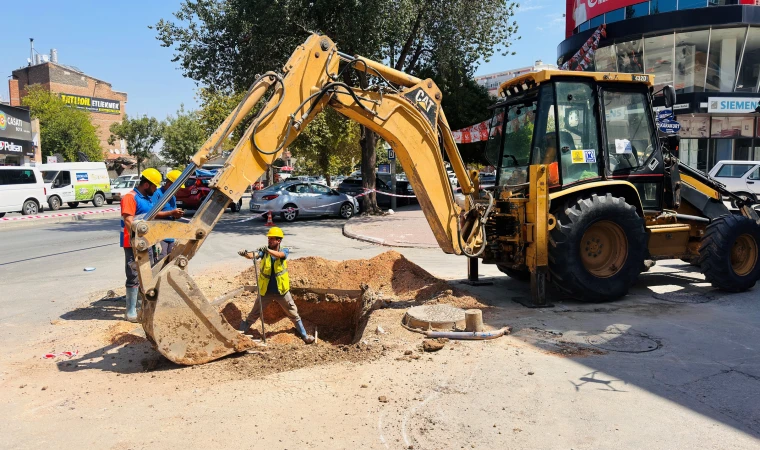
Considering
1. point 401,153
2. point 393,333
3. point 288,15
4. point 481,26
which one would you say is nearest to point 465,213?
point 401,153

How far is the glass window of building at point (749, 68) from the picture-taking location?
86.3 feet

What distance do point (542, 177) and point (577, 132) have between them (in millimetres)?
1052

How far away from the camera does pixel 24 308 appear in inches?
320

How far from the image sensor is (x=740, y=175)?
1992 centimetres

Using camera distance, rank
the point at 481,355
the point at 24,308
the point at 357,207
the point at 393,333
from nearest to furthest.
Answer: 1. the point at 481,355
2. the point at 393,333
3. the point at 24,308
4. the point at 357,207

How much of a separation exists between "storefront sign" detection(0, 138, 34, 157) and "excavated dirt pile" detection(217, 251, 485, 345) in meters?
30.1

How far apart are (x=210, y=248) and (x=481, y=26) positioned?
12.5 metres

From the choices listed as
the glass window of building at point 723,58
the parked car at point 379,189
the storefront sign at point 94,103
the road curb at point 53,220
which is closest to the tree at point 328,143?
the parked car at point 379,189

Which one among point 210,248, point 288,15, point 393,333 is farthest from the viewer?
point 288,15

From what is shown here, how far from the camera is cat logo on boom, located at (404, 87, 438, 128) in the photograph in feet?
22.7

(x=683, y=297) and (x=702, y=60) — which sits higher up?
(x=702, y=60)

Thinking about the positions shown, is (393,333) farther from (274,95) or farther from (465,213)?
(274,95)

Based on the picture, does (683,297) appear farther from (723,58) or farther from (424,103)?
(723,58)

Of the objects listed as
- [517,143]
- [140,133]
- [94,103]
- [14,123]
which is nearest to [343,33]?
[517,143]
